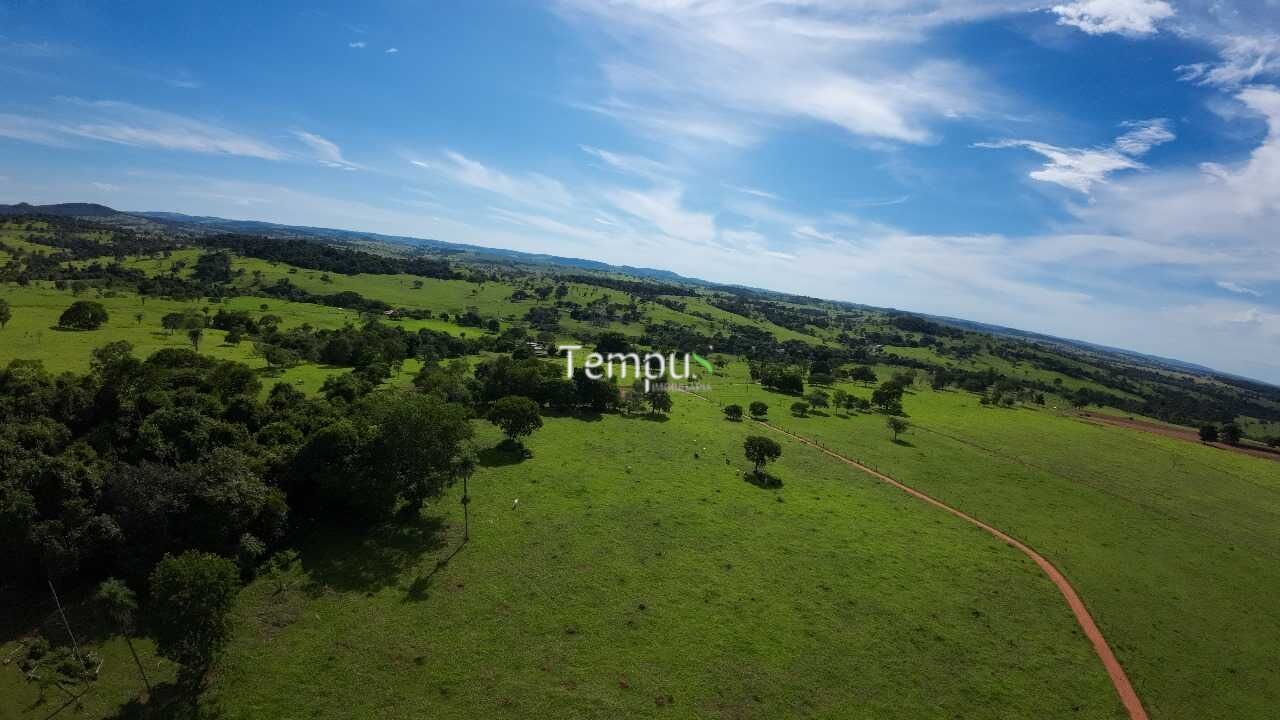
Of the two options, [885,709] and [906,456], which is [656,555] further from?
[906,456]

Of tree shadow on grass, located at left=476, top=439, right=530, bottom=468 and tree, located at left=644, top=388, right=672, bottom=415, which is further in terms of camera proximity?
tree, located at left=644, top=388, right=672, bottom=415

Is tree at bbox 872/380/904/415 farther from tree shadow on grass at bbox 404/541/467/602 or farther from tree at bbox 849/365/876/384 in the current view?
tree shadow on grass at bbox 404/541/467/602

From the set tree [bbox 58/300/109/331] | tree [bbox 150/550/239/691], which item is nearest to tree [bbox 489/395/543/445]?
tree [bbox 150/550/239/691]

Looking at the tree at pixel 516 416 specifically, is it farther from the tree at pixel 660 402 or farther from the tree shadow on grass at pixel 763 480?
the tree at pixel 660 402

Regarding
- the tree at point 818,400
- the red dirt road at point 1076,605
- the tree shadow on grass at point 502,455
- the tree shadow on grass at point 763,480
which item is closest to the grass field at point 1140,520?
the red dirt road at point 1076,605

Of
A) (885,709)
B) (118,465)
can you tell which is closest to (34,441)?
(118,465)

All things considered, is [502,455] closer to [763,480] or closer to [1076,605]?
[763,480]

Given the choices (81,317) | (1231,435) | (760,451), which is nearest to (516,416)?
(760,451)
